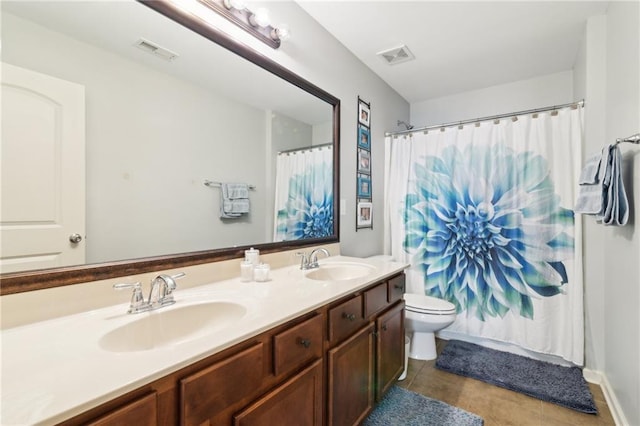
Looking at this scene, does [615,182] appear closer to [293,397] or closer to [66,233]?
[293,397]

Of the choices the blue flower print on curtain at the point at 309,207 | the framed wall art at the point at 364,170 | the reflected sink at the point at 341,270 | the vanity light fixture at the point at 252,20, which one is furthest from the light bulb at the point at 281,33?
the reflected sink at the point at 341,270

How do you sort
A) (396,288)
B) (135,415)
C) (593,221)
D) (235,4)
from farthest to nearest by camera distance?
1. (593,221)
2. (396,288)
3. (235,4)
4. (135,415)

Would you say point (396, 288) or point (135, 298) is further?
point (396, 288)

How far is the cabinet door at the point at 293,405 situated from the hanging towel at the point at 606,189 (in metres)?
1.58

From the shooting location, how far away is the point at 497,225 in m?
2.33

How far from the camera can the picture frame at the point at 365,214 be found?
2.44m

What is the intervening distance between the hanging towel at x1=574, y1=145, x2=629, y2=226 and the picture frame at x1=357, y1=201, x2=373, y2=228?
54.8 inches

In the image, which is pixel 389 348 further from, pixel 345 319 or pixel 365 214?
pixel 365 214

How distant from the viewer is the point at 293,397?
982 mm

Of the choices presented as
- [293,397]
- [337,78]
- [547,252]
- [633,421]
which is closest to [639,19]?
[547,252]

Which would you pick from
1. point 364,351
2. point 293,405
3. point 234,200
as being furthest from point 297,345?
point 234,200

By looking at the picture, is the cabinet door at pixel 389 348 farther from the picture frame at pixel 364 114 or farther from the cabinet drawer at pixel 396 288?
the picture frame at pixel 364 114

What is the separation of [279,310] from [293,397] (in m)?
0.30

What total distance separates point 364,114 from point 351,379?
1.98 meters
